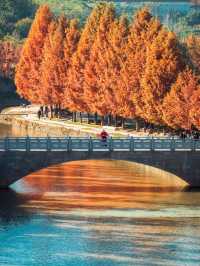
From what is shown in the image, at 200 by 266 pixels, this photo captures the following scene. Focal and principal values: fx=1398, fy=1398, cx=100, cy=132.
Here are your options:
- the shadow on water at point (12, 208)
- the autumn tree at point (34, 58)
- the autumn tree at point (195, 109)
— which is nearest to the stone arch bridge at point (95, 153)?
the shadow on water at point (12, 208)

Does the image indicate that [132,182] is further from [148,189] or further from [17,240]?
[17,240]

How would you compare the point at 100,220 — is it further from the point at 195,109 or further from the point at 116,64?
the point at 116,64

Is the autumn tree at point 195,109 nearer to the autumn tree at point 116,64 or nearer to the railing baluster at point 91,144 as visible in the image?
the autumn tree at point 116,64

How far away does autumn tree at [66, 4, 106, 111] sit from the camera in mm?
166000

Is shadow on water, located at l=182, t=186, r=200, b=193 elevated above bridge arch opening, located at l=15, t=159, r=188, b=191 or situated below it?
above

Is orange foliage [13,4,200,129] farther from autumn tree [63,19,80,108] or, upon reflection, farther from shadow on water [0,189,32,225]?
shadow on water [0,189,32,225]

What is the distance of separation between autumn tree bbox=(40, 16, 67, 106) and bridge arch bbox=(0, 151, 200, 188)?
69821mm

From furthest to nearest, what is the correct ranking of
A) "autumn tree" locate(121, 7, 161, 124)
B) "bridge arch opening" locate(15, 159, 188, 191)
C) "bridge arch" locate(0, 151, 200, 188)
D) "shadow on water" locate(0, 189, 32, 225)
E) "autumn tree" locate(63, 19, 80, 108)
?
"autumn tree" locate(63, 19, 80, 108)
"autumn tree" locate(121, 7, 161, 124)
"bridge arch opening" locate(15, 159, 188, 191)
"bridge arch" locate(0, 151, 200, 188)
"shadow on water" locate(0, 189, 32, 225)

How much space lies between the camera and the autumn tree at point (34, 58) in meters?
191

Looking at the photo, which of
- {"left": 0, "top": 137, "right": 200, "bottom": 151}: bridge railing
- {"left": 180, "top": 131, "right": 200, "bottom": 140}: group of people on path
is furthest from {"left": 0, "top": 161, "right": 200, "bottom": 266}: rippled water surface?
{"left": 180, "top": 131, "right": 200, "bottom": 140}: group of people on path

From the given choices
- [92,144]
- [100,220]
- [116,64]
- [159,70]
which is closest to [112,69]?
[116,64]

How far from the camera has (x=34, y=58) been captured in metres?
193

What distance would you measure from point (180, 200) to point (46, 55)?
276ft

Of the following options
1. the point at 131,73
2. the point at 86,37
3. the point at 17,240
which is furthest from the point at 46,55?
the point at 17,240
